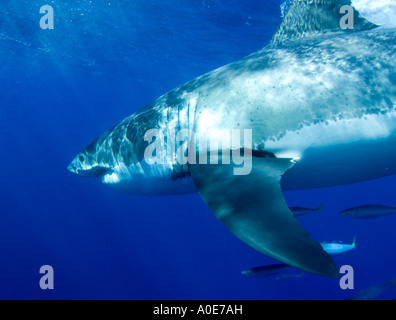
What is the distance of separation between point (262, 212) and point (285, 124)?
122cm

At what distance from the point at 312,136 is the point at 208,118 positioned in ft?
3.72

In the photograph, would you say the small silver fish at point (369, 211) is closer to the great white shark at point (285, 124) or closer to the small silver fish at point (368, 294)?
the small silver fish at point (368, 294)

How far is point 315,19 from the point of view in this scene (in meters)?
4.41

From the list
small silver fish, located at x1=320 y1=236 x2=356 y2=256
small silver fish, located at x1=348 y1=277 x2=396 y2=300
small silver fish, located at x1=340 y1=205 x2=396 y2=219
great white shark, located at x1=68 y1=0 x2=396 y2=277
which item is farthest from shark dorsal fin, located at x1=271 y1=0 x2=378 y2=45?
small silver fish, located at x1=320 y1=236 x2=356 y2=256

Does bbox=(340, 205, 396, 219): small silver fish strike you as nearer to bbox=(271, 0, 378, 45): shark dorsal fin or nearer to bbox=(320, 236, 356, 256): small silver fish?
bbox=(320, 236, 356, 256): small silver fish

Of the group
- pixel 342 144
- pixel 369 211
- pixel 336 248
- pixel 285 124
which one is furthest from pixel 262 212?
pixel 336 248

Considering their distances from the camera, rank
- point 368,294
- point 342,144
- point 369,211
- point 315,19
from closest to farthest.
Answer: point 342,144
point 315,19
point 368,294
point 369,211

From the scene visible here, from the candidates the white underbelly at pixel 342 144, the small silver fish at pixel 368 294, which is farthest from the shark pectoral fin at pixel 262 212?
the small silver fish at pixel 368 294

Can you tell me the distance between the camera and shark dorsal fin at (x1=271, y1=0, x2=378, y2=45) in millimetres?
4035

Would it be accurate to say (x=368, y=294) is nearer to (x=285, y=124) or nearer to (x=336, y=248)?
(x=336, y=248)

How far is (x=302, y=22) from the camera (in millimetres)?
4570

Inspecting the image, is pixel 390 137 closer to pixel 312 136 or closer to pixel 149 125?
pixel 312 136

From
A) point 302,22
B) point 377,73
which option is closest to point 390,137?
point 377,73

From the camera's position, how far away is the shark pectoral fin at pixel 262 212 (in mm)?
1967
